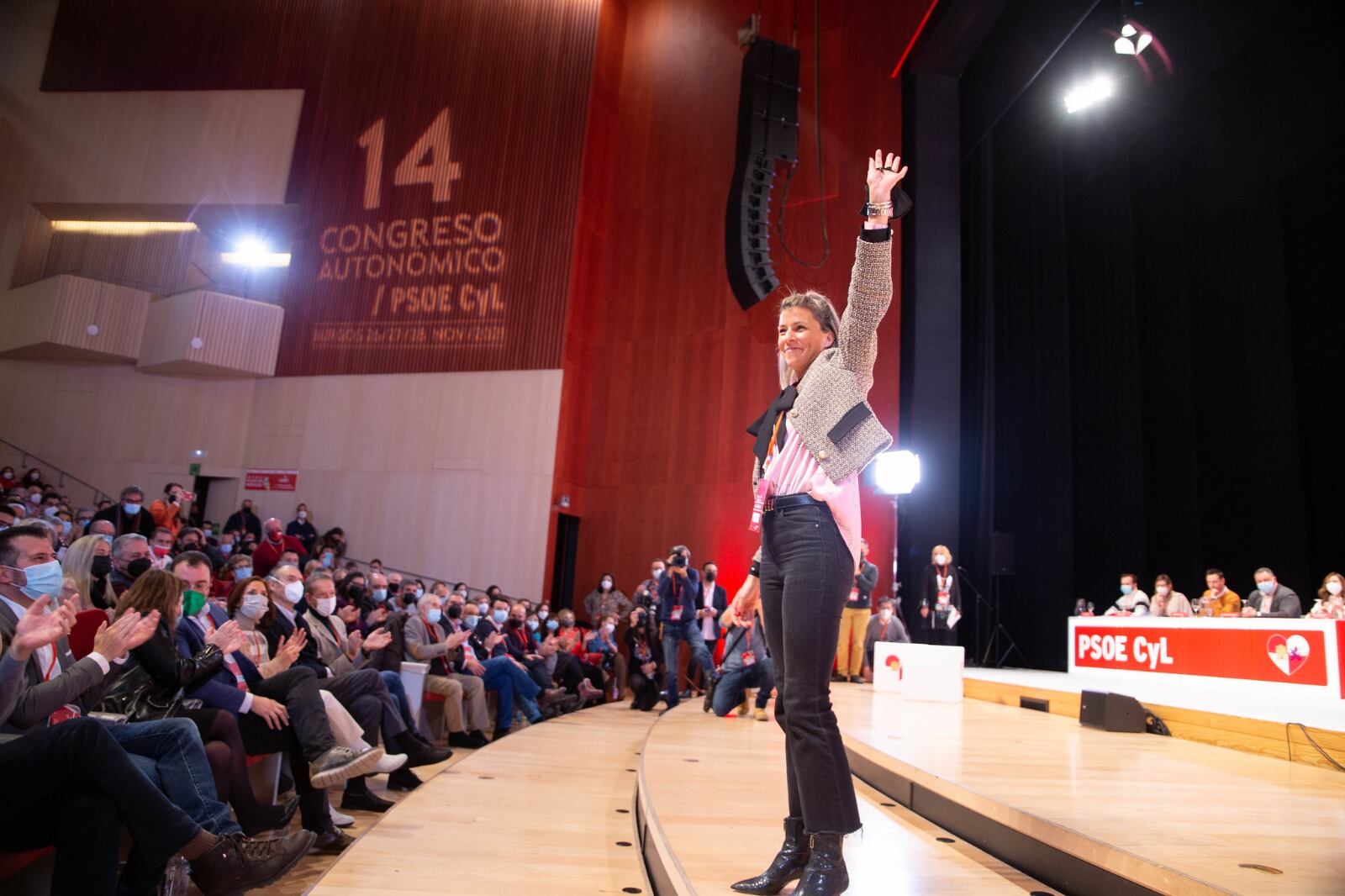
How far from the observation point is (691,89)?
39.7 feet

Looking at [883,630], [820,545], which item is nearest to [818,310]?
[820,545]

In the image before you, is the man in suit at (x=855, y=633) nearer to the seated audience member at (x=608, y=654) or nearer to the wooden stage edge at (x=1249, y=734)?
the seated audience member at (x=608, y=654)

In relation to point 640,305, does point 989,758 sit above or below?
below

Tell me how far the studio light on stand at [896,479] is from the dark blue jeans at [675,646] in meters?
3.08

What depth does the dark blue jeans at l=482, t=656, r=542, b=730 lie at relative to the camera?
19.5ft

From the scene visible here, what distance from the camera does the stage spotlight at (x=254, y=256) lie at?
44.1 ft

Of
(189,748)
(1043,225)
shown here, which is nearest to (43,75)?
(1043,225)

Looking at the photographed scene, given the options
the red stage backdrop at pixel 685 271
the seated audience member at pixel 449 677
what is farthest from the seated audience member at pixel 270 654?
the red stage backdrop at pixel 685 271

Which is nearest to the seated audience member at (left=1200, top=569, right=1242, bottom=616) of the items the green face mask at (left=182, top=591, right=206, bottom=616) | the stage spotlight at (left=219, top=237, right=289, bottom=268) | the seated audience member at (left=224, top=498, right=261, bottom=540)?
the green face mask at (left=182, top=591, right=206, bottom=616)

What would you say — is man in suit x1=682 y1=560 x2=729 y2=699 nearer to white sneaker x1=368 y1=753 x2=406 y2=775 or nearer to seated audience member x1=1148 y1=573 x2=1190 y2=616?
seated audience member x1=1148 y1=573 x2=1190 y2=616

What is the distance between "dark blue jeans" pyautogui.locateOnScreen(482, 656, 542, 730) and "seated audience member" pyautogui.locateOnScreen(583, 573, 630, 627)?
13.4 ft

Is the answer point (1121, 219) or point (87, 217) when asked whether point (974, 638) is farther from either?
point (87, 217)

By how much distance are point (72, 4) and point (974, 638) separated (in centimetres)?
1648

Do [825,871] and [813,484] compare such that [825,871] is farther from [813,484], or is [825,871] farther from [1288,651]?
[1288,651]
